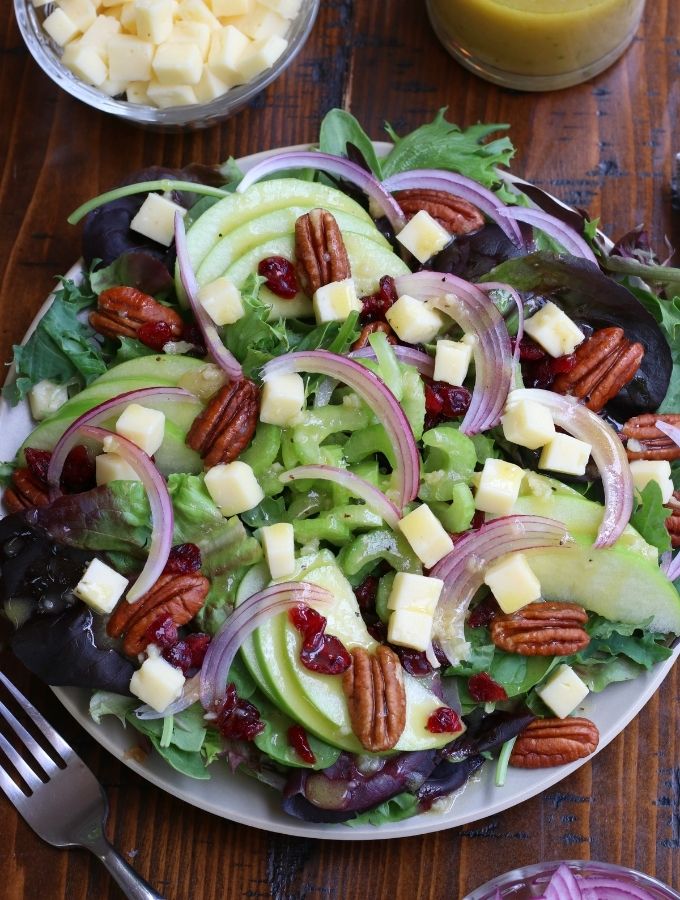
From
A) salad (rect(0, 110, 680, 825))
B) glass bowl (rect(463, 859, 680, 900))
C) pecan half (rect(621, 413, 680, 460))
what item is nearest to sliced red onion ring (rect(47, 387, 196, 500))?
salad (rect(0, 110, 680, 825))

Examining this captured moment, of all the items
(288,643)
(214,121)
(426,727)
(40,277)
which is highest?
(214,121)

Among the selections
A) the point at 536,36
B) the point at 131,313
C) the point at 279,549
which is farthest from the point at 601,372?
the point at 131,313

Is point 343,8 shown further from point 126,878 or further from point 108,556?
point 126,878

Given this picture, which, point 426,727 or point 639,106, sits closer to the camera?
point 426,727

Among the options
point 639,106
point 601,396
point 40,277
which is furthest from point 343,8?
point 601,396

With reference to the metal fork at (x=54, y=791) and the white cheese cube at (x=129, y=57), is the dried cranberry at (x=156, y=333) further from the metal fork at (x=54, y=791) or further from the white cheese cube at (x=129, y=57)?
the metal fork at (x=54, y=791)

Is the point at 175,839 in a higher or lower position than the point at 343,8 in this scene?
lower

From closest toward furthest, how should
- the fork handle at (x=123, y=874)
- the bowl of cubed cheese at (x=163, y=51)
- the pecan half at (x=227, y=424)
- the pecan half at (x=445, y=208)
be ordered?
1. the pecan half at (x=227, y=424)
2. the fork handle at (x=123, y=874)
3. the pecan half at (x=445, y=208)
4. the bowl of cubed cheese at (x=163, y=51)

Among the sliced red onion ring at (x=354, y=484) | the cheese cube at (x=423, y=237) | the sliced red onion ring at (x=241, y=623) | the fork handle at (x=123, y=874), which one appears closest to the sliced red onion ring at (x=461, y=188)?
the cheese cube at (x=423, y=237)
